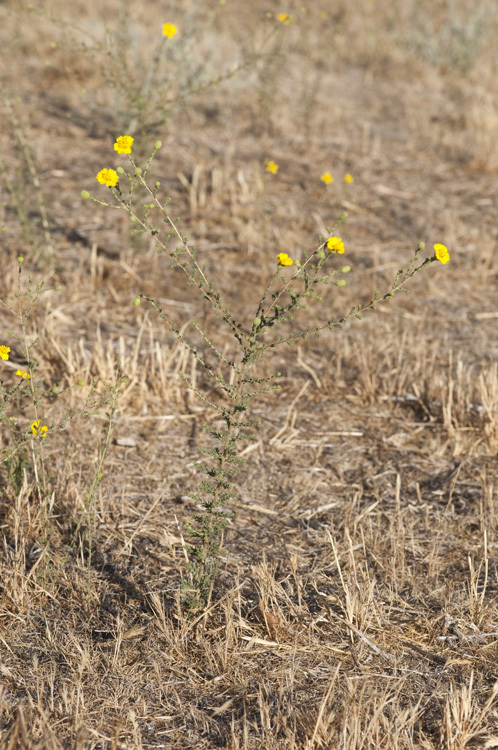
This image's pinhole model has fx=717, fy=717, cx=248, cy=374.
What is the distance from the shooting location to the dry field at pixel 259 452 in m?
2.33

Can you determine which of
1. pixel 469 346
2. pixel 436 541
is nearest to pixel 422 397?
pixel 469 346

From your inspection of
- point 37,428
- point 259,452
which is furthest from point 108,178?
point 259,452

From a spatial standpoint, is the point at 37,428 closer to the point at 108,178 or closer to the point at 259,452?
the point at 108,178

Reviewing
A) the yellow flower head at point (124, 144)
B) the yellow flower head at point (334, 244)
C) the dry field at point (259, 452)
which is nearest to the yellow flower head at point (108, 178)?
the yellow flower head at point (124, 144)

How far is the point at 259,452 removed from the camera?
142 inches

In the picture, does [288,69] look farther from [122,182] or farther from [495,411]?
[495,411]

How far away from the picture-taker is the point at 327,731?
85.1 inches

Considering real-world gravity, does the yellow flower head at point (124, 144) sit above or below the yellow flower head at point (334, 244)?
A: above

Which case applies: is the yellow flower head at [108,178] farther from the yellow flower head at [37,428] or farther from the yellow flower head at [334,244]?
the yellow flower head at [37,428]

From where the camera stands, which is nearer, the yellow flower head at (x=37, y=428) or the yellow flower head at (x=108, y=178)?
the yellow flower head at (x=108, y=178)

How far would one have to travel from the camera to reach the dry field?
2.33 meters

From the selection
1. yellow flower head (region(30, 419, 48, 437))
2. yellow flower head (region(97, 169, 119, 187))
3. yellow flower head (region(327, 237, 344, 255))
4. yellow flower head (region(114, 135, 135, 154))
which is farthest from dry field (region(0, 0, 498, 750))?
yellow flower head (region(327, 237, 344, 255))

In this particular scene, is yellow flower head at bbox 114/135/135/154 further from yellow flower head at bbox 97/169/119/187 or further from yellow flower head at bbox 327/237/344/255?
yellow flower head at bbox 327/237/344/255

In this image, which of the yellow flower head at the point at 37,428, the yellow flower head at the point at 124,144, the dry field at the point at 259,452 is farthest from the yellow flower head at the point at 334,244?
the yellow flower head at the point at 37,428
